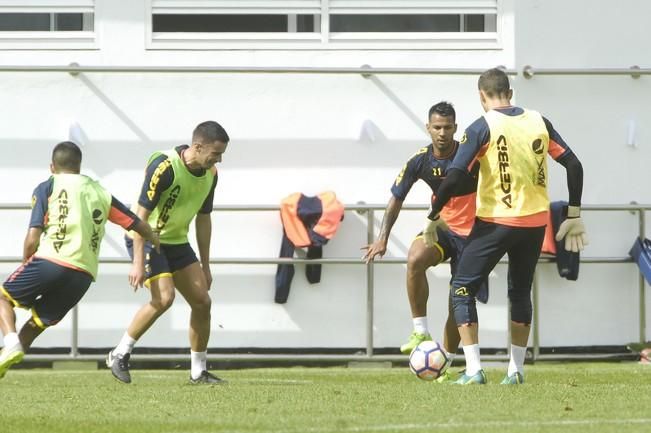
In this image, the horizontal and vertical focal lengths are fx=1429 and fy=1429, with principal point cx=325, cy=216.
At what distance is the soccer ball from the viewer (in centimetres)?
965

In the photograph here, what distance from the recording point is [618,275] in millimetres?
13359

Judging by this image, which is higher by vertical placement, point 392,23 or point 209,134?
point 392,23

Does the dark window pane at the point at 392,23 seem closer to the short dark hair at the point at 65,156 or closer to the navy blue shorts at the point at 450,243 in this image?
the navy blue shorts at the point at 450,243

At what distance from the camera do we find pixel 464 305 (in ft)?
30.4

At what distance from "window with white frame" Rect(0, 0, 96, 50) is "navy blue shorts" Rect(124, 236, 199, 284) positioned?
3676mm

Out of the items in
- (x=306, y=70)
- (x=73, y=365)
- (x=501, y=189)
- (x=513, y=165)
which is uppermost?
(x=306, y=70)

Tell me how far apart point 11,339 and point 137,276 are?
929 mm

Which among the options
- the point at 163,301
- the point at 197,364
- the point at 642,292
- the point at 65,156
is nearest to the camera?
the point at 65,156

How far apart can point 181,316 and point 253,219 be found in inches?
44.0

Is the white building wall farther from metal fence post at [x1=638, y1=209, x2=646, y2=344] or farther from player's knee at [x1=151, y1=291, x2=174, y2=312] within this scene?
player's knee at [x1=151, y1=291, x2=174, y2=312]

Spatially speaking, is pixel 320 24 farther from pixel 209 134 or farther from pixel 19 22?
pixel 209 134

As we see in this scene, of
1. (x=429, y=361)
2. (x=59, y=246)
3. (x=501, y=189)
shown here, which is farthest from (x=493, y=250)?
(x=59, y=246)

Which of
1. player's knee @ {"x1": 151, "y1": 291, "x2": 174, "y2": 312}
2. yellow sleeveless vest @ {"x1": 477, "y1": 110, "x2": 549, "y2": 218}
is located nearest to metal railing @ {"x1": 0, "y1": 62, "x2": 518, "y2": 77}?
player's knee @ {"x1": 151, "y1": 291, "x2": 174, "y2": 312}

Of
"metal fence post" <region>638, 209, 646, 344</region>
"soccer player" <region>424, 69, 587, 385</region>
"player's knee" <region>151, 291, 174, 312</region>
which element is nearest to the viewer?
"soccer player" <region>424, 69, 587, 385</region>
